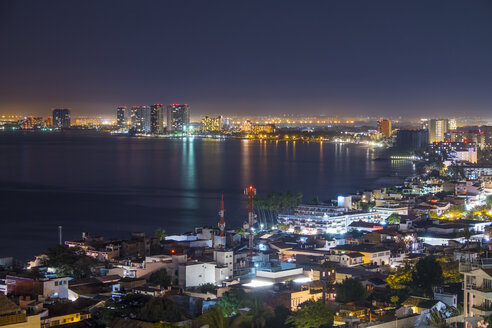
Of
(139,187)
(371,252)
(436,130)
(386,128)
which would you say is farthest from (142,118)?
(371,252)

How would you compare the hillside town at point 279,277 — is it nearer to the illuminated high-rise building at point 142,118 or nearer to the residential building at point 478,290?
the residential building at point 478,290

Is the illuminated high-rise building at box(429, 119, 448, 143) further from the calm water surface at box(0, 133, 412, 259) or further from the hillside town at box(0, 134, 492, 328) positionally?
the hillside town at box(0, 134, 492, 328)

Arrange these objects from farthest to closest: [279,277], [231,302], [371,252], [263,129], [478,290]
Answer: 1. [263,129]
2. [371,252]
3. [279,277]
4. [231,302]
5. [478,290]

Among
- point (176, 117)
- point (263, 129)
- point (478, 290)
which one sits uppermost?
point (176, 117)

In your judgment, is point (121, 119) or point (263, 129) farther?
point (121, 119)

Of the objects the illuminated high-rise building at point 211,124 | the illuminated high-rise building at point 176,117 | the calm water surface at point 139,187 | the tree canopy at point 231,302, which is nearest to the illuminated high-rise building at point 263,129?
the illuminated high-rise building at point 211,124

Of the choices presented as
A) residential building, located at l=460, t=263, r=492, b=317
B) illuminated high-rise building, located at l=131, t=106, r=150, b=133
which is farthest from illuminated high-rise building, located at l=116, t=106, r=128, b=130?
residential building, located at l=460, t=263, r=492, b=317

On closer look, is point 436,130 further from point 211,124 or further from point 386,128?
point 211,124

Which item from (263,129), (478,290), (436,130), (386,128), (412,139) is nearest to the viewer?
(478,290)
